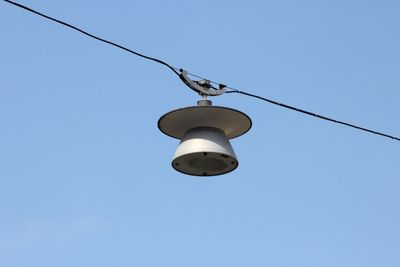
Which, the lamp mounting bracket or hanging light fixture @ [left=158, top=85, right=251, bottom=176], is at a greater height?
the lamp mounting bracket

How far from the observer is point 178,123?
26.0 feet

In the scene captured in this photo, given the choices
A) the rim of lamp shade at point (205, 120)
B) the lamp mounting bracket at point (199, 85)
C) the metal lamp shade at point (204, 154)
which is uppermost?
the lamp mounting bracket at point (199, 85)

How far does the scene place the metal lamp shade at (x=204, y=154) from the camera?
7.71 metres

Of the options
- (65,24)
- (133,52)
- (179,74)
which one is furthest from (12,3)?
(179,74)

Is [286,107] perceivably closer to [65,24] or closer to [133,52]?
[133,52]

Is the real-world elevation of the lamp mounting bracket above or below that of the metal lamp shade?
above

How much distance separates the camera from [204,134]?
7801 millimetres

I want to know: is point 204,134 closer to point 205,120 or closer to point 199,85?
point 205,120

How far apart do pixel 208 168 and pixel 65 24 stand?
171 cm

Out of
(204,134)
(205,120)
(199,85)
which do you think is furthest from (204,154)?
(199,85)

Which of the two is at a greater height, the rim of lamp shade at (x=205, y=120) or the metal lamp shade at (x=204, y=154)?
the rim of lamp shade at (x=205, y=120)

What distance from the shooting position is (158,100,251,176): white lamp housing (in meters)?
7.73

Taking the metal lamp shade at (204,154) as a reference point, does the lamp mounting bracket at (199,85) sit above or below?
above

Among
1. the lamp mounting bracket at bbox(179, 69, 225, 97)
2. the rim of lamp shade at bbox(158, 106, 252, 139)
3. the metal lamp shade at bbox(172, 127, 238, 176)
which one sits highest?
the lamp mounting bracket at bbox(179, 69, 225, 97)
